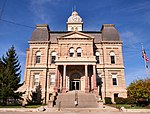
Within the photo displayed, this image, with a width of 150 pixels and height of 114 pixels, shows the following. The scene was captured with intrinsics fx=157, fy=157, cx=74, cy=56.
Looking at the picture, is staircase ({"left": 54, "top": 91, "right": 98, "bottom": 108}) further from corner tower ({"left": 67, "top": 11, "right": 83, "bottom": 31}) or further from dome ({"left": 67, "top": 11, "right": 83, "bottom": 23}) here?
dome ({"left": 67, "top": 11, "right": 83, "bottom": 23})

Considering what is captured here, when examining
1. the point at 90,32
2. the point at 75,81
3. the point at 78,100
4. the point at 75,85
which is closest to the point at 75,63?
the point at 75,81

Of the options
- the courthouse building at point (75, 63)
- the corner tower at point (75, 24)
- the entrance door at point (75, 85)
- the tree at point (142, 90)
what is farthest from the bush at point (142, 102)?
the corner tower at point (75, 24)

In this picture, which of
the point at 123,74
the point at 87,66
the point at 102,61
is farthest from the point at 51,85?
the point at 123,74

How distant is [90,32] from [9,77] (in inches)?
845

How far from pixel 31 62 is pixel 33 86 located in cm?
536

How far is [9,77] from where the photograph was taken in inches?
1048

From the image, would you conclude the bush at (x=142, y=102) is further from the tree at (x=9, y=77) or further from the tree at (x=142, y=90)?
the tree at (x=9, y=77)

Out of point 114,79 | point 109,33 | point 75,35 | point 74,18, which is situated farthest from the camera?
point 74,18

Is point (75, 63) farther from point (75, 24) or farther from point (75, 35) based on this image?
point (75, 24)

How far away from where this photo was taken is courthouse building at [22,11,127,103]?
31.4m

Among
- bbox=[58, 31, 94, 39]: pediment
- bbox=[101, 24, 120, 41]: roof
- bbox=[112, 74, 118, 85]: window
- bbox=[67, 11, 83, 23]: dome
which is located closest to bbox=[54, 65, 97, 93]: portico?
bbox=[112, 74, 118, 85]: window

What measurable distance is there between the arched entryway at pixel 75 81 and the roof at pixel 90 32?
31.6ft

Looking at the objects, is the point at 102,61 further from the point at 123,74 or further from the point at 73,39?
the point at 73,39

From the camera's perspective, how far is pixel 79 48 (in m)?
34.1
